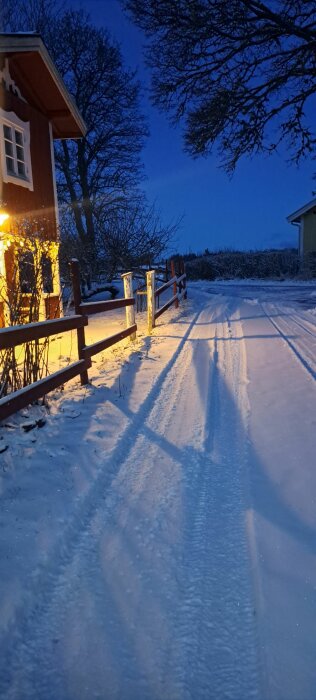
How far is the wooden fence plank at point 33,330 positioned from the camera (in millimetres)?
3461

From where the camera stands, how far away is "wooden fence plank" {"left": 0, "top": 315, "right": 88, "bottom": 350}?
3.46 meters

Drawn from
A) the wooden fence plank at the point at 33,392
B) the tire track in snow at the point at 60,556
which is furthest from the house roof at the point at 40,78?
the tire track in snow at the point at 60,556

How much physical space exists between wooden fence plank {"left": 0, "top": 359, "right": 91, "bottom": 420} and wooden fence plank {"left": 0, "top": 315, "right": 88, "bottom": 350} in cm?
43

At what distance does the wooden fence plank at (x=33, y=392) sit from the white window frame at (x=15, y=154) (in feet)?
23.2

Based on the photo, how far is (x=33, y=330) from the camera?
3949mm

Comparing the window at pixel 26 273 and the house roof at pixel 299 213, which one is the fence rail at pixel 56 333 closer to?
the window at pixel 26 273

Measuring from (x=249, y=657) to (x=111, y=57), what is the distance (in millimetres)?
27581

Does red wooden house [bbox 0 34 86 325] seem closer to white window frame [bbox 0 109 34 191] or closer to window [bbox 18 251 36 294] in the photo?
white window frame [bbox 0 109 34 191]

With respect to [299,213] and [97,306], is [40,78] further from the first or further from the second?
[299,213]

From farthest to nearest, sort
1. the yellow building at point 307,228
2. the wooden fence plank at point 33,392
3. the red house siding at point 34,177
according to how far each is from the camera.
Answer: the yellow building at point 307,228 → the red house siding at point 34,177 → the wooden fence plank at point 33,392

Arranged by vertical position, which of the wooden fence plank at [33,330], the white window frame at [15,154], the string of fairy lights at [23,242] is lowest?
the wooden fence plank at [33,330]

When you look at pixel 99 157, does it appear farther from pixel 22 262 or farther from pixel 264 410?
pixel 264 410

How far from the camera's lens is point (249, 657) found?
5.59 ft

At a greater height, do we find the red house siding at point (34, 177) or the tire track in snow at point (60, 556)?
the red house siding at point (34, 177)
